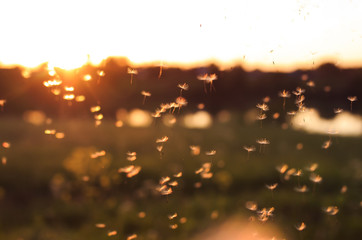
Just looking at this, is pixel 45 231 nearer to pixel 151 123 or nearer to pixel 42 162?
pixel 42 162

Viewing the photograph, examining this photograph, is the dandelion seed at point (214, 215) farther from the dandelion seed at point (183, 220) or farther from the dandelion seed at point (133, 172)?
the dandelion seed at point (133, 172)

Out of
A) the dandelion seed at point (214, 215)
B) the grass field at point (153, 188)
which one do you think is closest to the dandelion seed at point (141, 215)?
the grass field at point (153, 188)

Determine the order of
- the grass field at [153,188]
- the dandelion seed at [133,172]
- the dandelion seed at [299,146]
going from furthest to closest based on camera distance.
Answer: the dandelion seed at [299,146], the grass field at [153,188], the dandelion seed at [133,172]

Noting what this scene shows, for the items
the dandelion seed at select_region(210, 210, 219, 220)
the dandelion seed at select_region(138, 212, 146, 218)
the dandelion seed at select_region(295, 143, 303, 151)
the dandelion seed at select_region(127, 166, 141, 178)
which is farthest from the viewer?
the dandelion seed at select_region(295, 143, 303, 151)

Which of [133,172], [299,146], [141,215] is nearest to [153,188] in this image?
[141,215]

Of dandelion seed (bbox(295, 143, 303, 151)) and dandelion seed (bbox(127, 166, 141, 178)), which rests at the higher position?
dandelion seed (bbox(295, 143, 303, 151))

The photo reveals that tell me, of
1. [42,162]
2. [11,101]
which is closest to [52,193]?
[42,162]

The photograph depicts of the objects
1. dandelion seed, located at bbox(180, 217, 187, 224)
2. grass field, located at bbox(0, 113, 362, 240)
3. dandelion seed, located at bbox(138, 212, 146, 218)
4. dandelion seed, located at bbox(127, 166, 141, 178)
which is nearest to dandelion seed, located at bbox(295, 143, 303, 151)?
grass field, located at bbox(0, 113, 362, 240)

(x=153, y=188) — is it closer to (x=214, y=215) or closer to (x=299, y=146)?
(x=214, y=215)

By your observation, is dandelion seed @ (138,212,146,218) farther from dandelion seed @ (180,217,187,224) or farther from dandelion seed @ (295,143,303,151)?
dandelion seed @ (295,143,303,151)
